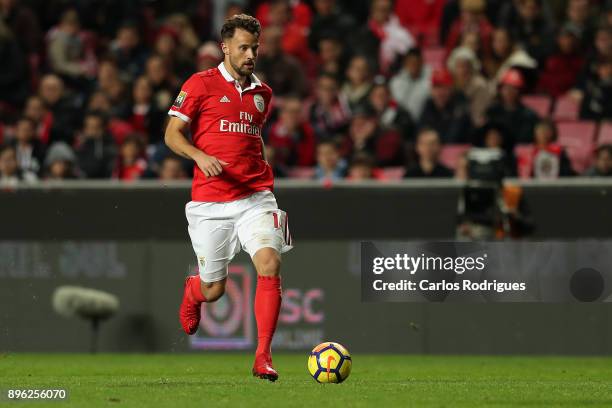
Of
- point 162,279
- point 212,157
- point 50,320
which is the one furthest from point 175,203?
point 212,157

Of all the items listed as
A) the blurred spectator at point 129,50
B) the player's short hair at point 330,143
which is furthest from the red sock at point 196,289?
the blurred spectator at point 129,50

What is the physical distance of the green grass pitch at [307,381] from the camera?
819 cm

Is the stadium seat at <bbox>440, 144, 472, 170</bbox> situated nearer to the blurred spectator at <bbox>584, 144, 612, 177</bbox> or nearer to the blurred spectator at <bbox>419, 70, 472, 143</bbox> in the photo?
the blurred spectator at <bbox>419, 70, 472, 143</bbox>

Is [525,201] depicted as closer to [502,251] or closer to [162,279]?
[502,251]

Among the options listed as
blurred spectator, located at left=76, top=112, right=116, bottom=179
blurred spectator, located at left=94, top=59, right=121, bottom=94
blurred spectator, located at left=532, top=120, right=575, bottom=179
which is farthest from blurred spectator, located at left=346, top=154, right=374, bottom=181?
blurred spectator, located at left=94, top=59, right=121, bottom=94

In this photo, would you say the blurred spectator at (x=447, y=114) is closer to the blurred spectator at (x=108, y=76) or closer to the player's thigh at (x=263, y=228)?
the blurred spectator at (x=108, y=76)

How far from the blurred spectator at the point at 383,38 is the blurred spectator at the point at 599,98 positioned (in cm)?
269

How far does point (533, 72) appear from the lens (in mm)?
17391

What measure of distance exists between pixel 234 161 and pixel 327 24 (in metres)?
9.55

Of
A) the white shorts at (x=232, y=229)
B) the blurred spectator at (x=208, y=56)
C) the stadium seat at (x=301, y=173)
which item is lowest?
the white shorts at (x=232, y=229)

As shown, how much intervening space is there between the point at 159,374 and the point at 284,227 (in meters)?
1.93

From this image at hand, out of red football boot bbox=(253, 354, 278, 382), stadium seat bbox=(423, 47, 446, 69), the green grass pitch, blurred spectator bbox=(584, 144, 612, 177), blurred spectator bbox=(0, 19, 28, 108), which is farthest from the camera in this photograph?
blurred spectator bbox=(0, 19, 28, 108)

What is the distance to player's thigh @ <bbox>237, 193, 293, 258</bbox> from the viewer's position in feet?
30.3

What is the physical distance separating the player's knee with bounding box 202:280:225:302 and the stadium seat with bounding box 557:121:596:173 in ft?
22.1
